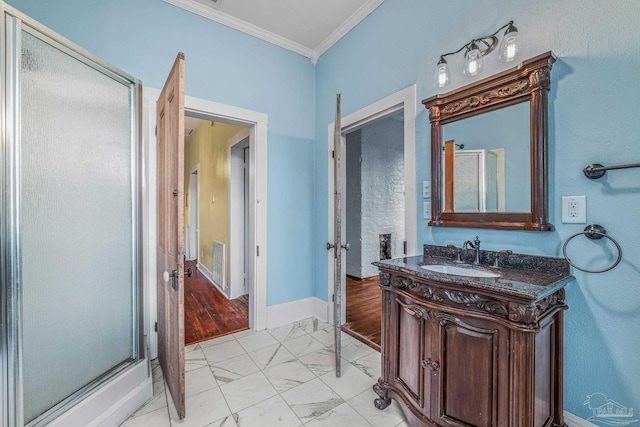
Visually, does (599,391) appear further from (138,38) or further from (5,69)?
(138,38)

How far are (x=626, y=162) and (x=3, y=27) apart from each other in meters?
2.65

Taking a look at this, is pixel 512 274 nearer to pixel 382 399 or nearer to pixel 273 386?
pixel 382 399

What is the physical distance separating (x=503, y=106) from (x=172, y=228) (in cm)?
202

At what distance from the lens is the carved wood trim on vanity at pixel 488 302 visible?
3.38 feet

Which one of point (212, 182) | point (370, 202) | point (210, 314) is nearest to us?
point (210, 314)

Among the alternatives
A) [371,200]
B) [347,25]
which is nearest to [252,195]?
[347,25]

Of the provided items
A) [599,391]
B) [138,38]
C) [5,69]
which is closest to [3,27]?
[5,69]

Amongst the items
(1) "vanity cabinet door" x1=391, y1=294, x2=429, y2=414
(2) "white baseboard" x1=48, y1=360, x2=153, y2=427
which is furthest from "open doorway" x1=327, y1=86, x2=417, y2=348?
(2) "white baseboard" x1=48, y1=360, x2=153, y2=427

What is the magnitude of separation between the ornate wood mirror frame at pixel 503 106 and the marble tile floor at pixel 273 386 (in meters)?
1.24

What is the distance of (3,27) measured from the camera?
1110 mm

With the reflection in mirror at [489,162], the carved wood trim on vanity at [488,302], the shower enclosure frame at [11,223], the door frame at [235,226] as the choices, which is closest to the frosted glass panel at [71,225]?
the shower enclosure frame at [11,223]

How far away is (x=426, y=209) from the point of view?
6.37 feet

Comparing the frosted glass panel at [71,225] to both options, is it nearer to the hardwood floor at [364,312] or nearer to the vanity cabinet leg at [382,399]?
the vanity cabinet leg at [382,399]

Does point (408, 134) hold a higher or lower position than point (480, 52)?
lower
